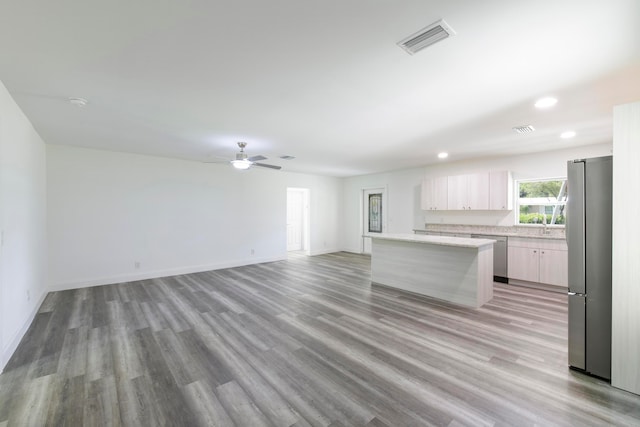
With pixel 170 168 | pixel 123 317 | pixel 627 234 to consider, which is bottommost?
pixel 123 317

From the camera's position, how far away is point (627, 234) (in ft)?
6.83

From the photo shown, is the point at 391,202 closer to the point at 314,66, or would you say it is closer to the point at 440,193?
the point at 440,193

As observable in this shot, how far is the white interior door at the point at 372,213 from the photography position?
8.24 m

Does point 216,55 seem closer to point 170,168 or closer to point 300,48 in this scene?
Result: point 300,48

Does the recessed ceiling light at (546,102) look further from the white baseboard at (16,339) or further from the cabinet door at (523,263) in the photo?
the white baseboard at (16,339)

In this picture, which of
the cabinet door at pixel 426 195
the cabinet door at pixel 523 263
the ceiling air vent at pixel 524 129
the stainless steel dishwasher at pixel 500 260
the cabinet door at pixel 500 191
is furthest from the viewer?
the cabinet door at pixel 426 195

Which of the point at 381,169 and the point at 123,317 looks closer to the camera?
the point at 123,317

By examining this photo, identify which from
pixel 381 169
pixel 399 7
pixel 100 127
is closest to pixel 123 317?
pixel 100 127

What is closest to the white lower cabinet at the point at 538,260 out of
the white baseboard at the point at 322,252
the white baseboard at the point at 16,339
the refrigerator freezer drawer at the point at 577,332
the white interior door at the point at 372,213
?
the refrigerator freezer drawer at the point at 577,332

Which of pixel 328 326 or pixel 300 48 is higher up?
pixel 300 48

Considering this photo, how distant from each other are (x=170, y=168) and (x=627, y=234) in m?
6.85

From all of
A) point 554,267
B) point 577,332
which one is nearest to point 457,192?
point 554,267

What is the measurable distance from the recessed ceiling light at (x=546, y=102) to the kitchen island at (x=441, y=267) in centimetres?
185

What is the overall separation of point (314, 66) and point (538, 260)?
5.26 m
